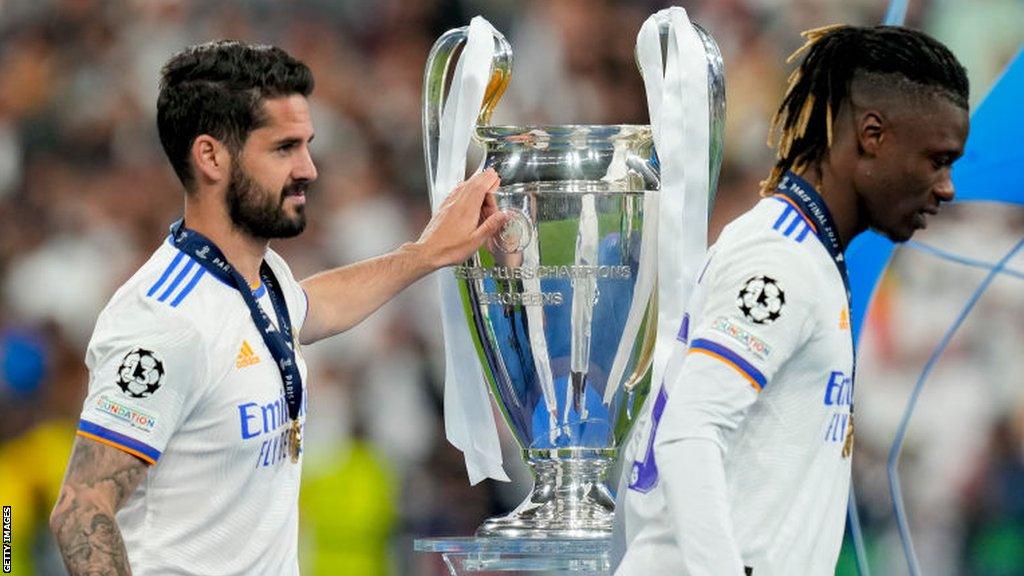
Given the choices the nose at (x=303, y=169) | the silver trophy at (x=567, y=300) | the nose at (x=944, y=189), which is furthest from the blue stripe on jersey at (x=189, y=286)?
the nose at (x=944, y=189)

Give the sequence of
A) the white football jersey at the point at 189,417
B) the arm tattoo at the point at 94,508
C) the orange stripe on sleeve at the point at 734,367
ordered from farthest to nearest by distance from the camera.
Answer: the white football jersey at the point at 189,417 → the arm tattoo at the point at 94,508 → the orange stripe on sleeve at the point at 734,367

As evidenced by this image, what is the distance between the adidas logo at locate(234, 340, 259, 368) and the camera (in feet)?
8.11

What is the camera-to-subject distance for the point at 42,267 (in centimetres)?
477

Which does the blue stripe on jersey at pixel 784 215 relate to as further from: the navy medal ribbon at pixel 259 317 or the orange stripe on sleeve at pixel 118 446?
the orange stripe on sleeve at pixel 118 446

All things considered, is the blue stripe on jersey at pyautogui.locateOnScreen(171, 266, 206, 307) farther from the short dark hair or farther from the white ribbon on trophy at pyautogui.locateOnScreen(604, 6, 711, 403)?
the white ribbon on trophy at pyautogui.locateOnScreen(604, 6, 711, 403)

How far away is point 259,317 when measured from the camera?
2.53 metres

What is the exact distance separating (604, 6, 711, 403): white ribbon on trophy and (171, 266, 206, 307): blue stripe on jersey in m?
Answer: 0.69

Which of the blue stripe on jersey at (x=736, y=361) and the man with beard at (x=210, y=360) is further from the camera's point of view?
the man with beard at (x=210, y=360)

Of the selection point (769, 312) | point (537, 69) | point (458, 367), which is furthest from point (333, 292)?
point (537, 69)

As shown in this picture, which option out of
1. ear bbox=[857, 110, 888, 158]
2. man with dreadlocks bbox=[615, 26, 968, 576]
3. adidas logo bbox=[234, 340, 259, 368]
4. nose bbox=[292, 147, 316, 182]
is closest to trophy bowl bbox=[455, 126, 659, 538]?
nose bbox=[292, 147, 316, 182]

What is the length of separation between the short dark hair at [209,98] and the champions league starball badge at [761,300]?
91 centimetres

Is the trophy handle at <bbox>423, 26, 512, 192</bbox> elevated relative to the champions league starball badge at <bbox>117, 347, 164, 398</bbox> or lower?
elevated

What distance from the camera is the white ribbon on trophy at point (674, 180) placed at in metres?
2.58

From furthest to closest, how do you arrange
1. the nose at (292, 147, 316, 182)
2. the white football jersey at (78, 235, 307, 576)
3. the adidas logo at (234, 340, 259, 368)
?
1. the nose at (292, 147, 316, 182)
2. the adidas logo at (234, 340, 259, 368)
3. the white football jersey at (78, 235, 307, 576)
